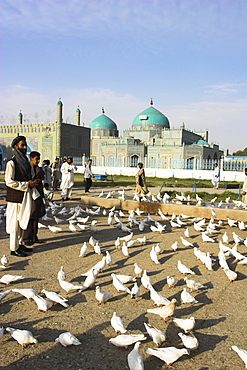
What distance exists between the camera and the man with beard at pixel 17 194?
4.30 meters

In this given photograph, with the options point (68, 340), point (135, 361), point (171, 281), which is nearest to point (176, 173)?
point (171, 281)

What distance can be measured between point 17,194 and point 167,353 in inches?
119

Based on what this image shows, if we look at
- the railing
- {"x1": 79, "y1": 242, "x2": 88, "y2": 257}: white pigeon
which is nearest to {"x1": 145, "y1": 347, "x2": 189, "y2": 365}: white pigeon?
{"x1": 79, "y1": 242, "x2": 88, "y2": 257}: white pigeon

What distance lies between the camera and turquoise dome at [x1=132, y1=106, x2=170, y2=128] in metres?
45.5

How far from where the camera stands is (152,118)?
45938 millimetres

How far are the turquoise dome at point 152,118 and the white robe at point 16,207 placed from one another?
42217mm

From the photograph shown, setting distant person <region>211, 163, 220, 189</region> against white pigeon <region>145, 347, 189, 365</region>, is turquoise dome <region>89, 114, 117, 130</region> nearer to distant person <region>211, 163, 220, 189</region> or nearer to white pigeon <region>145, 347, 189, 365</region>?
distant person <region>211, 163, 220, 189</region>

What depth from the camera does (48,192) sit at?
9492 mm

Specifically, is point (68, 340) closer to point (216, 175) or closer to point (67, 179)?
point (67, 179)

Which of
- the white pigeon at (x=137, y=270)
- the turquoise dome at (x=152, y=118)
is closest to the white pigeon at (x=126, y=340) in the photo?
the white pigeon at (x=137, y=270)

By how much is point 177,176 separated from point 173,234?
58.2ft

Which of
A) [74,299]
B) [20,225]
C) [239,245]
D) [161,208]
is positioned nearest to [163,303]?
[74,299]

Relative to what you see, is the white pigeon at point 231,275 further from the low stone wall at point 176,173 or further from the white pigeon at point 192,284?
the low stone wall at point 176,173

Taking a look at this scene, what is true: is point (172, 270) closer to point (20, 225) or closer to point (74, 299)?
point (74, 299)
